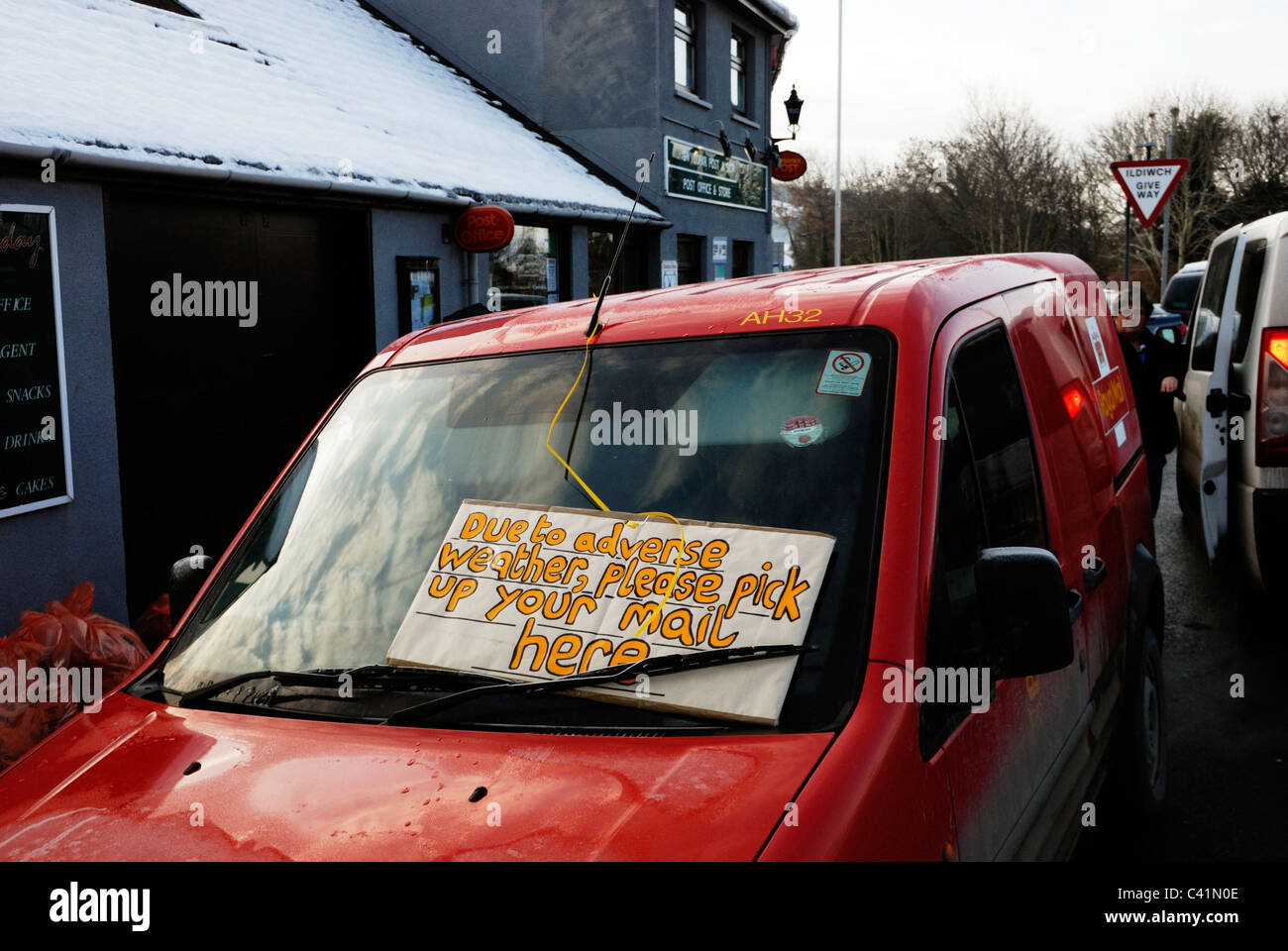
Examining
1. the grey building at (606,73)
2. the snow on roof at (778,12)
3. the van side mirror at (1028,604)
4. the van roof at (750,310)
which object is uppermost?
the snow on roof at (778,12)

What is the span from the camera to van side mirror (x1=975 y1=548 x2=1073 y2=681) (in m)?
2.14

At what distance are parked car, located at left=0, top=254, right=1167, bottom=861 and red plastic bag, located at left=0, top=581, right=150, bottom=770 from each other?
2124mm

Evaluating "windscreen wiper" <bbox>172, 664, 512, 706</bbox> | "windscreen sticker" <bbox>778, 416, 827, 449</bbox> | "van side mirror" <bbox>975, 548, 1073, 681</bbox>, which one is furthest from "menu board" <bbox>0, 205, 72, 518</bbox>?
"van side mirror" <bbox>975, 548, 1073, 681</bbox>

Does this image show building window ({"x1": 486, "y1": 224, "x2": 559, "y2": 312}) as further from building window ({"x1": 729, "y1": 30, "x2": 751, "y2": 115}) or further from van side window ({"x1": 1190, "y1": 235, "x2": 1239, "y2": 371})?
building window ({"x1": 729, "y1": 30, "x2": 751, "y2": 115})

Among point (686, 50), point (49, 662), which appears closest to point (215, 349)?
point (49, 662)

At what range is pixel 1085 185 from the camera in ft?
151

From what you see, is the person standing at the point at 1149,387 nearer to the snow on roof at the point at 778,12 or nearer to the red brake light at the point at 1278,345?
the red brake light at the point at 1278,345

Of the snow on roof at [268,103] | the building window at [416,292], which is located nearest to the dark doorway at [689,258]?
the snow on roof at [268,103]

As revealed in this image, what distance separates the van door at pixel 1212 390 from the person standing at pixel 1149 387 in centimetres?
18

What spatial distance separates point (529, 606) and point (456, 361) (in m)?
0.85

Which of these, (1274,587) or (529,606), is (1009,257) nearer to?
(529,606)

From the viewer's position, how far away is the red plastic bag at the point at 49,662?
4480mm

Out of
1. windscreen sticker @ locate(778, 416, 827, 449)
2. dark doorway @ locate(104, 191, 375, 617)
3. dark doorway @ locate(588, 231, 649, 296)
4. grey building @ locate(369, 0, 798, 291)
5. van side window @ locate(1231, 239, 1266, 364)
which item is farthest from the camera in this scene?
grey building @ locate(369, 0, 798, 291)

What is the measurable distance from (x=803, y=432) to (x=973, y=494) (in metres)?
0.46
